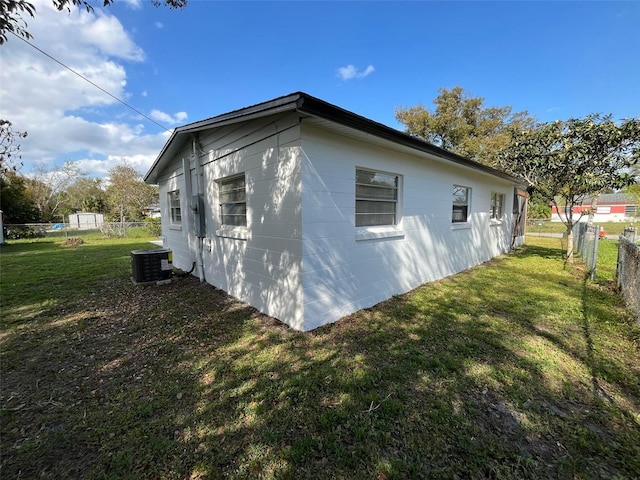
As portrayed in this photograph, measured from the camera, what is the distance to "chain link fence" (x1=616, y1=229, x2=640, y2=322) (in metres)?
4.30

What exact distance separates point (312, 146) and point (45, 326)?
17.3 ft

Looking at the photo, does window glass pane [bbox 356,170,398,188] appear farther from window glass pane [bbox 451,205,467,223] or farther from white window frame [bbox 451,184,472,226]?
window glass pane [bbox 451,205,467,223]

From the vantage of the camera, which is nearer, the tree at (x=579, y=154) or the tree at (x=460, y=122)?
the tree at (x=579, y=154)

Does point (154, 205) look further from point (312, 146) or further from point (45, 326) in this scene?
point (312, 146)

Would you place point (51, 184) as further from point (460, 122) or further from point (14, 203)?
point (460, 122)

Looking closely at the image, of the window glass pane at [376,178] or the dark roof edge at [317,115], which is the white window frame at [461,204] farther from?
the window glass pane at [376,178]

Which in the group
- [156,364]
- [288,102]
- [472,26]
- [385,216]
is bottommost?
[156,364]

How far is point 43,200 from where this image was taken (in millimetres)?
37719

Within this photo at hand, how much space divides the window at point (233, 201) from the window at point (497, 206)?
9.36 m

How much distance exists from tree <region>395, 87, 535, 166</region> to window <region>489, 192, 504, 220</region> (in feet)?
41.9

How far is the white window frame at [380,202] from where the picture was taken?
15.3 feet

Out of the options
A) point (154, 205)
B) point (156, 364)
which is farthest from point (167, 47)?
point (154, 205)

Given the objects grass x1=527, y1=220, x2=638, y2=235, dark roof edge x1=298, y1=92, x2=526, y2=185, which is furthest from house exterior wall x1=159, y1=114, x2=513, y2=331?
grass x1=527, y1=220, x2=638, y2=235

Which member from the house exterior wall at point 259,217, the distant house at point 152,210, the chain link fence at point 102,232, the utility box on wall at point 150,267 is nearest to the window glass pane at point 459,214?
the house exterior wall at point 259,217
